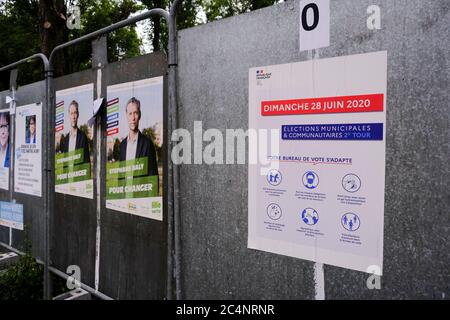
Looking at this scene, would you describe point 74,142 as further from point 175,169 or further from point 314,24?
point 314,24

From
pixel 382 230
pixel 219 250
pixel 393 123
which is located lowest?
pixel 219 250

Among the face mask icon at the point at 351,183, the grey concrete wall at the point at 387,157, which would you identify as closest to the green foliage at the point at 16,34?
the grey concrete wall at the point at 387,157

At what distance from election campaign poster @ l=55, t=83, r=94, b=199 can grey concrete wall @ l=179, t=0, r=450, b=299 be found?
4.13ft

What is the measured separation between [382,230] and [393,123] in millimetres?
502

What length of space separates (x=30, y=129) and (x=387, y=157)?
388cm

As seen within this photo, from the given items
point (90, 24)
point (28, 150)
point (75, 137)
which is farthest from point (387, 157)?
point (90, 24)

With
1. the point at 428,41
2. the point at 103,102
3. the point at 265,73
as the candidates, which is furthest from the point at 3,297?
the point at 428,41

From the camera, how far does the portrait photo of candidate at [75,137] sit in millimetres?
3889

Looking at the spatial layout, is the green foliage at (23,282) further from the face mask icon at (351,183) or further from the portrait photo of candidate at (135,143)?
the face mask icon at (351,183)

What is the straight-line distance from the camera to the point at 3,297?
4359 millimetres

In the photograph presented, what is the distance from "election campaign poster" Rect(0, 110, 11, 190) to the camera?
526 centimetres

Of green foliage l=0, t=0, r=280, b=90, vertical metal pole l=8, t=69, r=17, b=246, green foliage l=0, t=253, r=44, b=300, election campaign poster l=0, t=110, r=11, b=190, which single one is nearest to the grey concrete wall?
green foliage l=0, t=253, r=44, b=300

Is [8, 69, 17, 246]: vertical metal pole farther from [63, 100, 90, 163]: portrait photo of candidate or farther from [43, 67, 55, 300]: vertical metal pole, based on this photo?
[63, 100, 90, 163]: portrait photo of candidate
